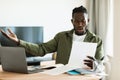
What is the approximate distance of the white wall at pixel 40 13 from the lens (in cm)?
359

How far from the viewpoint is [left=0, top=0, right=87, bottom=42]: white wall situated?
3.59m

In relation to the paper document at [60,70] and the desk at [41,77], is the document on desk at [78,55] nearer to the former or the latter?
the paper document at [60,70]

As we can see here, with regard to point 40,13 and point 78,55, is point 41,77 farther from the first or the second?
point 40,13

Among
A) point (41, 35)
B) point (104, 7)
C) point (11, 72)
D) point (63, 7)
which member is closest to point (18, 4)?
point (41, 35)

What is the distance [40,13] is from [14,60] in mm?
2457

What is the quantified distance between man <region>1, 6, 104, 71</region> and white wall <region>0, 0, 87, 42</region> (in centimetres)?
177

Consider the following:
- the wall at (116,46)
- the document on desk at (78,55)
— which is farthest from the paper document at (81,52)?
the wall at (116,46)

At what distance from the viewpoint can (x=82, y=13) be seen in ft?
5.81

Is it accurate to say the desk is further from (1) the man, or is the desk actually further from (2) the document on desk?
(1) the man

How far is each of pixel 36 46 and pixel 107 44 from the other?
268cm

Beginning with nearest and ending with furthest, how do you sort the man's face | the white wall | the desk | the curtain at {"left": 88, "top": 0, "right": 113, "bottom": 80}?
the desk
the man's face
the white wall
the curtain at {"left": 88, "top": 0, "right": 113, "bottom": 80}

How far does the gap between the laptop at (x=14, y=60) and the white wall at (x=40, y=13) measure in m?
1.96

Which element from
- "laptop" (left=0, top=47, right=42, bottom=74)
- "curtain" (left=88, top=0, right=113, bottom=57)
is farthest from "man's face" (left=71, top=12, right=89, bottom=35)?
"curtain" (left=88, top=0, right=113, bottom=57)

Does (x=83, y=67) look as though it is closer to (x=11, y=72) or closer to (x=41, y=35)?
(x=11, y=72)
